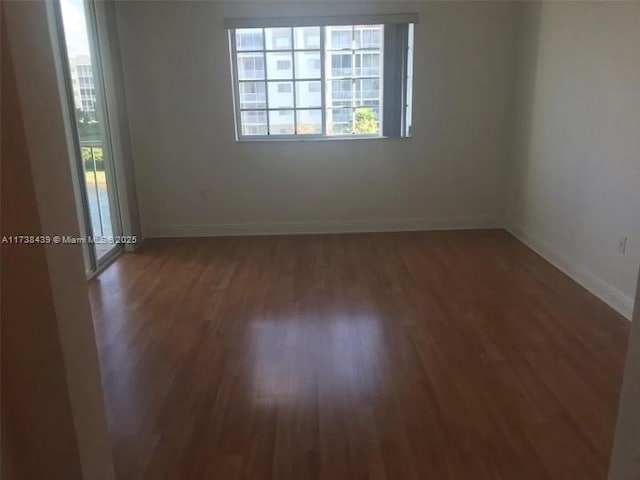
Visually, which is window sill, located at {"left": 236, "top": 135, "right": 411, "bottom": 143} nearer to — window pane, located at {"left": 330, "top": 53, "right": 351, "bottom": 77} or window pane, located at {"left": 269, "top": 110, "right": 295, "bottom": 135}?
window pane, located at {"left": 269, "top": 110, "right": 295, "bottom": 135}

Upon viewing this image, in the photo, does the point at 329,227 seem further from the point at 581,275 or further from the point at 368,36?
the point at 581,275

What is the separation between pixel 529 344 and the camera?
2805 mm

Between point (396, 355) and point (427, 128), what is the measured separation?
2893 mm

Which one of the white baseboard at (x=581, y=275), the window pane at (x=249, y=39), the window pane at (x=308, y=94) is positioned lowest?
the white baseboard at (x=581, y=275)

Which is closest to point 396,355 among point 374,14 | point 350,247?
point 350,247

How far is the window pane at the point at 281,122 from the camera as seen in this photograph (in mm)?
4949

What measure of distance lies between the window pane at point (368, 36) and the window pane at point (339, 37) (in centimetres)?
7

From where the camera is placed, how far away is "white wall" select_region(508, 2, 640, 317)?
10.2 ft

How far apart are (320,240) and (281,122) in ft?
4.09

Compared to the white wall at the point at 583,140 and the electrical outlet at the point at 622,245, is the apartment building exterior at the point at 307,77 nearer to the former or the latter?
the white wall at the point at 583,140

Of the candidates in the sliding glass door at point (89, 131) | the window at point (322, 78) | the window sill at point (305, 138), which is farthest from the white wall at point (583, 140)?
the sliding glass door at point (89, 131)

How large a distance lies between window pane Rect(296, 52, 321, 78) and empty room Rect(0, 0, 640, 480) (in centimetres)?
2

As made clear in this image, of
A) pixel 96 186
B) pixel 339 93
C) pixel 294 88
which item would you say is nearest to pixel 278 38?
pixel 294 88

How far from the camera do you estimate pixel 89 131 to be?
13.7 ft
